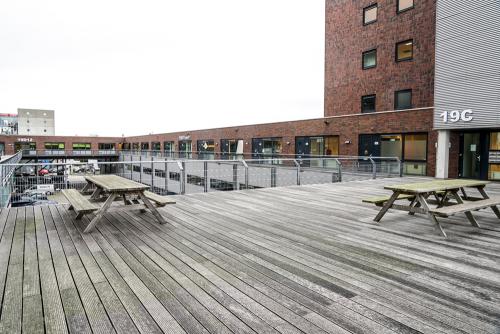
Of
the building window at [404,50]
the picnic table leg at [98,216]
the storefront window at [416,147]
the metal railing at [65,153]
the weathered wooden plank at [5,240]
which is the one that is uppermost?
the building window at [404,50]

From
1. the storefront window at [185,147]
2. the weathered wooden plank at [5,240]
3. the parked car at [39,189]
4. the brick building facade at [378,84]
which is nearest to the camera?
the weathered wooden plank at [5,240]

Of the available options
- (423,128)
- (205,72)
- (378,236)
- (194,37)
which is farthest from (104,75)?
(378,236)

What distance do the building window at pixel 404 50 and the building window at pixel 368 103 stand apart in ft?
8.35

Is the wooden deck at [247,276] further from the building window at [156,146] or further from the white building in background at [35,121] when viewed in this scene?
the white building in background at [35,121]

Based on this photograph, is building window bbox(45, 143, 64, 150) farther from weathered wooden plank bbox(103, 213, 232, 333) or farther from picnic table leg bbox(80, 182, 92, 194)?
weathered wooden plank bbox(103, 213, 232, 333)

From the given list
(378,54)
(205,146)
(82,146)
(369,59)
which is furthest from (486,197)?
(82,146)

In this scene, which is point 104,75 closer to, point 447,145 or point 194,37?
point 194,37

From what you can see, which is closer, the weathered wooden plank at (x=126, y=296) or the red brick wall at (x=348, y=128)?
the weathered wooden plank at (x=126, y=296)

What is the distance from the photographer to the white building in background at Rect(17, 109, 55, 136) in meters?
75.5

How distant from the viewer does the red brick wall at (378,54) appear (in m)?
16.7

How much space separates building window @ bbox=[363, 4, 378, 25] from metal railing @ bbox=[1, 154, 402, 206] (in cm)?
948

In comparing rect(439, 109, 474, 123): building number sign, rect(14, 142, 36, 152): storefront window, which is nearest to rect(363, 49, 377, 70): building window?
rect(439, 109, 474, 123): building number sign

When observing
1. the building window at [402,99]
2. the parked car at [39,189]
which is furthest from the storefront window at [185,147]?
the parked car at [39,189]

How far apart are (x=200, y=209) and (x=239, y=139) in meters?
19.7
